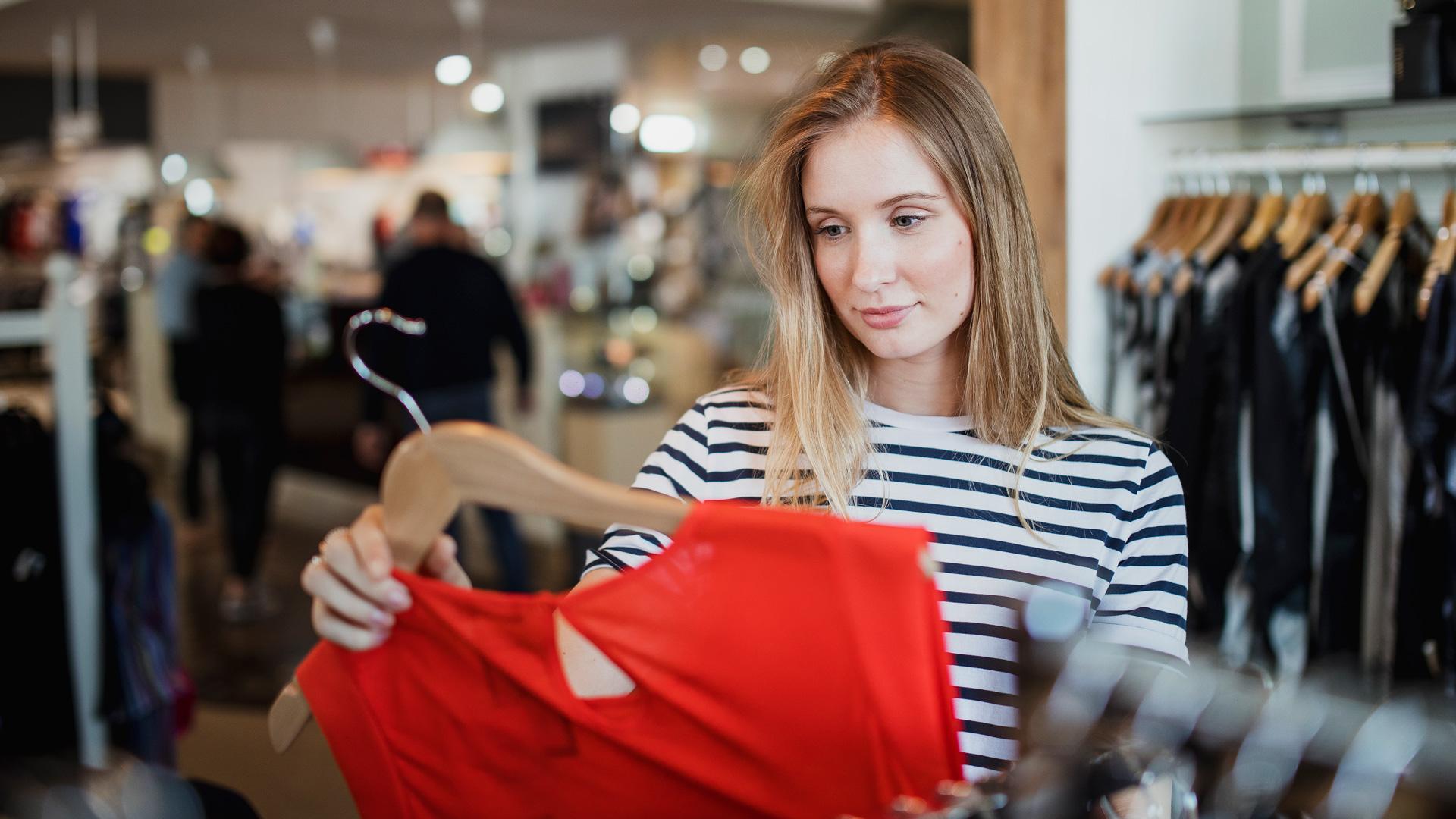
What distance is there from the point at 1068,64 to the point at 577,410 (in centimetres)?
414

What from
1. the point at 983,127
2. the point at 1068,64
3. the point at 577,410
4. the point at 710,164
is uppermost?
the point at 710,164

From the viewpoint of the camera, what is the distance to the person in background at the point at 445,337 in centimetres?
475

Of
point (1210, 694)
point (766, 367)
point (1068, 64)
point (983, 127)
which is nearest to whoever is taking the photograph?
point (1210, 694)

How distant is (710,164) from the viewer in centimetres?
780

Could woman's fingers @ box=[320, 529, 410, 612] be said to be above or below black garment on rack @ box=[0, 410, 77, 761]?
above

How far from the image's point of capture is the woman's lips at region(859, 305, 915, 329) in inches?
54.7

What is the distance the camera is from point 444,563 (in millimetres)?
1258

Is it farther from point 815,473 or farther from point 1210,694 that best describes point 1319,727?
point 815,473

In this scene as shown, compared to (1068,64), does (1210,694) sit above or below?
below

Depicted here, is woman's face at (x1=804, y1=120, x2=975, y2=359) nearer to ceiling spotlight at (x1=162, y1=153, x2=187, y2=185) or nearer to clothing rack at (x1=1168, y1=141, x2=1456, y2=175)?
clothing rack at (x1=1168, y1=141, x2=1456, y2=175)

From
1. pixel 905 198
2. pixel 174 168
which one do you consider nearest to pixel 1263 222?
pixel 905 198

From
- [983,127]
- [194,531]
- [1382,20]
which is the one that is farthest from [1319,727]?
[194,531]

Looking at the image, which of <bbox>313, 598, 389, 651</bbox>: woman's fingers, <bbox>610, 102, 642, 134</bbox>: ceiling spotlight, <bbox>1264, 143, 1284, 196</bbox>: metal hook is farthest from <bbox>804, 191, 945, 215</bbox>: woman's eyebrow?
<bbox>610, 102, 642, 134</bbox>: ceiling spotlight

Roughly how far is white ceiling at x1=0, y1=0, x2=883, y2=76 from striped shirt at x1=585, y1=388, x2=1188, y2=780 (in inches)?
214
